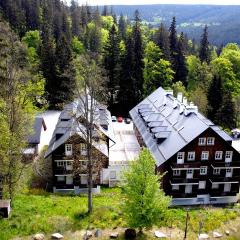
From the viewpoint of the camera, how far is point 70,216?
1437 inches

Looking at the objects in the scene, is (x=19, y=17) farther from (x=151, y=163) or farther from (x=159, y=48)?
(x=151, y=163)

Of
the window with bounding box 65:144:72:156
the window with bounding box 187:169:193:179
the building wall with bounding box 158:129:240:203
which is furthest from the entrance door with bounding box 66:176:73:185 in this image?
the window with bounding box 187:169:193:179

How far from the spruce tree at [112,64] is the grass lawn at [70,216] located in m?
37.2

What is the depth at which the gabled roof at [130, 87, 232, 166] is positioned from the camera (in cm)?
4434

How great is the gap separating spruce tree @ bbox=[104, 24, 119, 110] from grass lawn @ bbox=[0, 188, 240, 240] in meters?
37.2

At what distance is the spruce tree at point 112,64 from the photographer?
7688 centimetres

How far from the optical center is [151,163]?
32.8 metres

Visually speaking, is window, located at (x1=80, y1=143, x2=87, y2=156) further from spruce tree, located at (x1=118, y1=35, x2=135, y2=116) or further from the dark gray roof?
spruce tree, located at (x1=118, y1=35, x2=135, y2=116)

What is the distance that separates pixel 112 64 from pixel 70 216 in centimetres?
4604

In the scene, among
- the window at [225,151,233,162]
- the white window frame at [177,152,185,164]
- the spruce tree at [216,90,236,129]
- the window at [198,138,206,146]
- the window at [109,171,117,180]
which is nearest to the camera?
the white window frame at [177,152,185,164]

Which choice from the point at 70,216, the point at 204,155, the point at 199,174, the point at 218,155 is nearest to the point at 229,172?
the point at 218,155

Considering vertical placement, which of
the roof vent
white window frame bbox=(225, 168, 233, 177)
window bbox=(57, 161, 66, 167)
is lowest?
white window frame bbox=(225, 168, 233, 177)

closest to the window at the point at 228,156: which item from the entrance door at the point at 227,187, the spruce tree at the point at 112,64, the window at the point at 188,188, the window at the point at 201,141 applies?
the entrance door at the point at 227,187

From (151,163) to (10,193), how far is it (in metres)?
14.3
